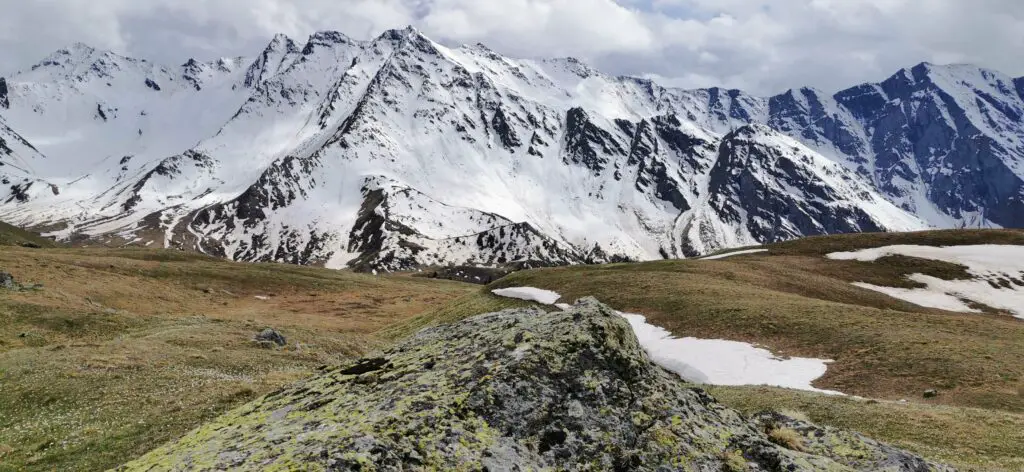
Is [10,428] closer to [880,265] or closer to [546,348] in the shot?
[546,348]

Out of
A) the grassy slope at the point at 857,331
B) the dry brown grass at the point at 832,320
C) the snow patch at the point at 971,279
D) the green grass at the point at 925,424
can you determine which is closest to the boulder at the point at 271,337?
the grassy slope at the point at 857,331

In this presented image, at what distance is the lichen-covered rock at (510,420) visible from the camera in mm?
7371

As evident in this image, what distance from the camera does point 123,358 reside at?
30.4m

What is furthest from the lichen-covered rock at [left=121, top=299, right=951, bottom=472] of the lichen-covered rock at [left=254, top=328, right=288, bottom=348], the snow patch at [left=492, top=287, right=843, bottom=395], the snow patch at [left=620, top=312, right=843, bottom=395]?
the lichen-covered rock at [left=254, top=328, right=288, bottom=348]

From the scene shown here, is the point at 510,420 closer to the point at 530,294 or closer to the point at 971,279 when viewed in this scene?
the point at 530,294

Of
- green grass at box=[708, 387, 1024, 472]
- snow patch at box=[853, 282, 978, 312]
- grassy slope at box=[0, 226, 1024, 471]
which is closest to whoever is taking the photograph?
green grass at box=[708, 387, 1024, 472]

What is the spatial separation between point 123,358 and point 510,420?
30.0m

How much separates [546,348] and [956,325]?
165 ft

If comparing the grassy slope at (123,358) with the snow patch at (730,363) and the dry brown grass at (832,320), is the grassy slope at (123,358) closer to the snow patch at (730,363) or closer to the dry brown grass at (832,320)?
the snow patch at (730,363)

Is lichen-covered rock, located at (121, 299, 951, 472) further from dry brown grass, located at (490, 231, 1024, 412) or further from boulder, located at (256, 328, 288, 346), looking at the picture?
boulder, located at (256, 328, 288, 346)

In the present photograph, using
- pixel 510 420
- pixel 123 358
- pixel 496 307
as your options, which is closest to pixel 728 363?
pixel 496 307

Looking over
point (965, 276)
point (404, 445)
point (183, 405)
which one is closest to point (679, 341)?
point (183, 405)

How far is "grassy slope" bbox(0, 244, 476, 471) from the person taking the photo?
1883cm

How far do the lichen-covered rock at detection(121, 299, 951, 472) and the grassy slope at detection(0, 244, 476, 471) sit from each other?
869 centimetres
